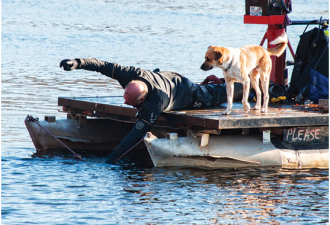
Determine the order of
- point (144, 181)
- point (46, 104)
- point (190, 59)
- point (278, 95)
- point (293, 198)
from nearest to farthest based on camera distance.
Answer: point (293, 198), point (144, 181), point (278, 95), point (46, 104), point (190, 59)

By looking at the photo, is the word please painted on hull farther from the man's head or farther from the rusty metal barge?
the man's head

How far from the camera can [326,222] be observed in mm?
6844

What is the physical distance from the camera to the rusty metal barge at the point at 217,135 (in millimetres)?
8375

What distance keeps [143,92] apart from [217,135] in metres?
1.41

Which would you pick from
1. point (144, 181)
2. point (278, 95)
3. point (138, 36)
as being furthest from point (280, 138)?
point (138, 36)

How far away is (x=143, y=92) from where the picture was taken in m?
8.25

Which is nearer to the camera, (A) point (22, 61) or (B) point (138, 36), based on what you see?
(A) point (22, 61)

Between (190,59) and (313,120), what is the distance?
14354 millimetres

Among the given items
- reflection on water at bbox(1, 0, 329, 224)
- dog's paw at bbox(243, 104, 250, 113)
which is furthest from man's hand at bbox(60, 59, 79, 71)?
dog's paw at bbox(243, 104, 250, 113)

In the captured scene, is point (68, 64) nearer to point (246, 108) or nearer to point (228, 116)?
point (228, 116)

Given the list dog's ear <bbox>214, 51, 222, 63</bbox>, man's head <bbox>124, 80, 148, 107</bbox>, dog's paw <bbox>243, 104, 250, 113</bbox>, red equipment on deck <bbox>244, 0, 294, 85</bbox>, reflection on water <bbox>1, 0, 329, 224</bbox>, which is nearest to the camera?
reflection on water <bbox>1, 0, 329, 224</bbox>

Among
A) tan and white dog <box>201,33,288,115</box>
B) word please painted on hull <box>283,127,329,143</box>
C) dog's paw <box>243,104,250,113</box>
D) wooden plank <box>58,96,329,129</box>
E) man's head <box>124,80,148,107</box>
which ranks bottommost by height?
word please painted on hull <box>283,127,329,143</box>

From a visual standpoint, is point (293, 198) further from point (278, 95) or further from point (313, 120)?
point (278, 95)

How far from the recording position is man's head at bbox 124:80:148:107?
8.19 meters
